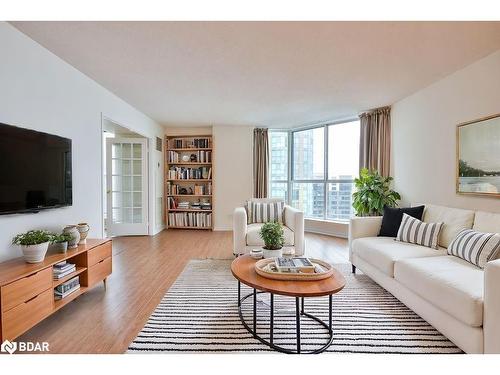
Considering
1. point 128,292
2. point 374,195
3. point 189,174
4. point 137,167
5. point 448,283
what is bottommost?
point 128,292

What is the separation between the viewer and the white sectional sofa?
56.7 inches

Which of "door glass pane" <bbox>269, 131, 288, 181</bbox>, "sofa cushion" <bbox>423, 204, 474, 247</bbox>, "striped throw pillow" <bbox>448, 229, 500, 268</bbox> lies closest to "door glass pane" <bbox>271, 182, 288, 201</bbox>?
"door glass pane" <bbox>269, 131, 288, 181</bbox>

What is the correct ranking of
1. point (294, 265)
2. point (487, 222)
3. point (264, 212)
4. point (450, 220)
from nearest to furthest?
point (294, 265), point (487, 222), point (450, 220), point (264, 212)

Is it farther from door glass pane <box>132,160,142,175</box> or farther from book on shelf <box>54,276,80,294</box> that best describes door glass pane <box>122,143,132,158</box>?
book on shelf <box>54,276,80,294</box>

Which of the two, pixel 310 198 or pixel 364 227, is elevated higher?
pixel 310 198

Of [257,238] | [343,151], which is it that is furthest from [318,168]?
[257,238]

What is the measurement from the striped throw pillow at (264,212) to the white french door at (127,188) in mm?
2374

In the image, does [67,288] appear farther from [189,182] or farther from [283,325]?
[189,182]

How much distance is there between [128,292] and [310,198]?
407 centimetres

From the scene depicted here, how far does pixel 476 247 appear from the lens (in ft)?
6.55

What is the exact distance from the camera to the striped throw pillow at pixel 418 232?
256 centimetres

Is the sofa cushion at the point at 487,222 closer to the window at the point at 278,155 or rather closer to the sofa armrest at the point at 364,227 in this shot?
the sofa armrest at the point at 364,227

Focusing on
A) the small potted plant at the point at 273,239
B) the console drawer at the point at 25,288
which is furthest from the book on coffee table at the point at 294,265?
the console drawer at the point at 25,288

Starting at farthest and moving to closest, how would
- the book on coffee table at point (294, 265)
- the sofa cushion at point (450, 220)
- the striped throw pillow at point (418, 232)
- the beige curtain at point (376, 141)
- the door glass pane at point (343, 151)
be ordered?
the door glass pane at point (343, 151)
the beige curtain at point (376, 141)
the striped throw pillow at point (418, 232)
the sofa cushion at point (450, 220)
the book on coffee table at point (294, 265)
